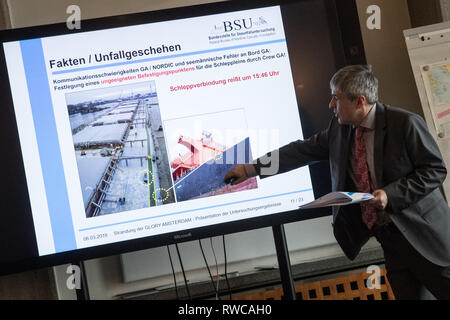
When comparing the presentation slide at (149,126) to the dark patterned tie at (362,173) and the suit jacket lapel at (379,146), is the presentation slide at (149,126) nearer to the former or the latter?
the dark patterned tie at (362,173)

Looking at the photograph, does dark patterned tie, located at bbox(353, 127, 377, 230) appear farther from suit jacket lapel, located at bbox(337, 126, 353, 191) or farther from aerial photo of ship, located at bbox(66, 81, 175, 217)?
aerial photo of ship, located at bbox(66, 81, 175, 217)

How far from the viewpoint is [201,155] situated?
274 centimetres

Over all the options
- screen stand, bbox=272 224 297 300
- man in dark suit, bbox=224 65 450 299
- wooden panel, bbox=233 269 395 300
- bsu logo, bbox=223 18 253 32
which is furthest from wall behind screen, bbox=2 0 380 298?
man in dark suit, bbox=224 65 450 299

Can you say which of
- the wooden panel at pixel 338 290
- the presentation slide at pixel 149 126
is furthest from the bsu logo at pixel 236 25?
the wooden panel at pixel 338 290

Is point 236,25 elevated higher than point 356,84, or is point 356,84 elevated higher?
point 236,25

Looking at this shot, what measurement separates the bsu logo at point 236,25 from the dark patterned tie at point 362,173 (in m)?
0.90

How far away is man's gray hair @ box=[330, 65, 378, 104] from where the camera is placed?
2.16 m

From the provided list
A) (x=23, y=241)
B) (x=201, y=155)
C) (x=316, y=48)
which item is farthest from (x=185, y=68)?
(x=23, y=241)

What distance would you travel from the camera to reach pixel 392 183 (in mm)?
2033

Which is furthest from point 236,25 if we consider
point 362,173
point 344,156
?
point 362,173

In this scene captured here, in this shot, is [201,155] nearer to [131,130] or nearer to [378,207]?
[131,130]

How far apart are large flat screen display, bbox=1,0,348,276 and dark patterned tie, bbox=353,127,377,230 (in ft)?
1.71

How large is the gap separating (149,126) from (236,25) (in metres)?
0.69

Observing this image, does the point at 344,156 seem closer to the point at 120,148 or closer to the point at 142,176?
the point at 142,176
